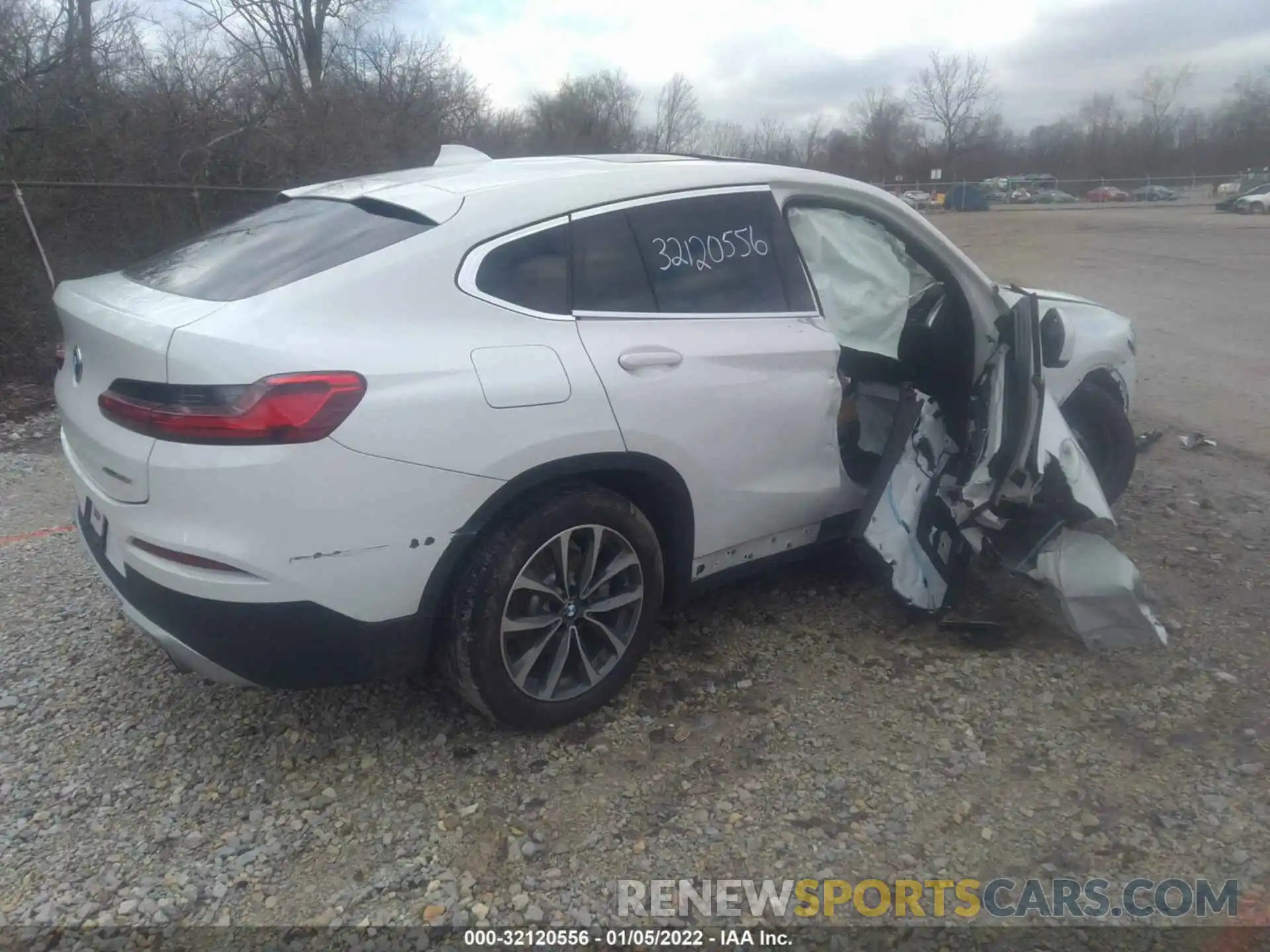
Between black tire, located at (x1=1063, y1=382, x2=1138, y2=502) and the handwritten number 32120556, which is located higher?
the handwritten number 32120556

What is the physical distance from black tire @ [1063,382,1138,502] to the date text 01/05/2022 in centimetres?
322

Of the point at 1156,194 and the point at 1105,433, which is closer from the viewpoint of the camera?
the point at 1105,433

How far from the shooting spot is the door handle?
115 inches

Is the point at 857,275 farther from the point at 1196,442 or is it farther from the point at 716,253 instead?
the point at 1196,442

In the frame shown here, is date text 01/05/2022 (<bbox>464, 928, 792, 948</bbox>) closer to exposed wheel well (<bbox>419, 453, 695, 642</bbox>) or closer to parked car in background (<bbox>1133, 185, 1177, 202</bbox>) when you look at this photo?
exposed wheel well (<bbox>419, 453, 695, 642</bbox>)


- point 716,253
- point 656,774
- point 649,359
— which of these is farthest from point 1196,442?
point 656,774

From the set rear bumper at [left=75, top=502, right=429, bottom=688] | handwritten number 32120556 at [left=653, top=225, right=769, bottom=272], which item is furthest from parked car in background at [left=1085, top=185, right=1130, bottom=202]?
rear bumper at [left=75, top=502, right=429, bottom=688]

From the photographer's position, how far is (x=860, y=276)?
3.93 m

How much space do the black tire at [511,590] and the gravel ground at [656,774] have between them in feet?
0.46

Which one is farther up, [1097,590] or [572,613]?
[572,613]

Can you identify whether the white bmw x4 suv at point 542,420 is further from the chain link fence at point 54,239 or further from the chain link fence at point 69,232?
the chain link fence at point 54,239

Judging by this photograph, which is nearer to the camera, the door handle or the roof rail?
the door handle

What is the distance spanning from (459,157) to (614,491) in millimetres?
1814

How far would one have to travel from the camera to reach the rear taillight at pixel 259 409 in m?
2.34
